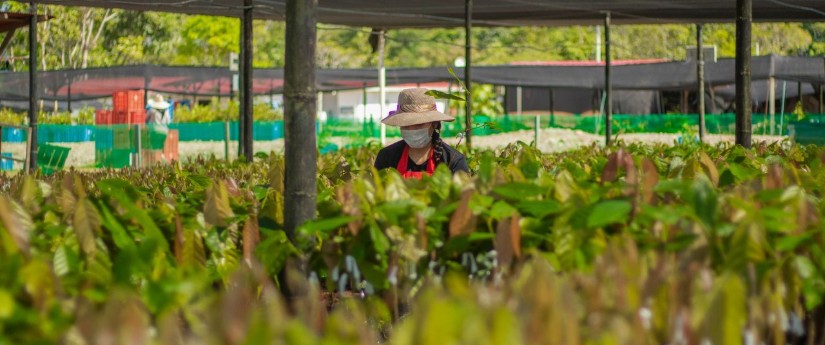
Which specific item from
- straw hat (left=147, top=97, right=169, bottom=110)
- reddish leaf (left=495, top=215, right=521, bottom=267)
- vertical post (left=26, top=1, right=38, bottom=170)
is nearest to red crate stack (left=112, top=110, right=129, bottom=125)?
straw hat (left=147, top=97, right=169, bottom=110)

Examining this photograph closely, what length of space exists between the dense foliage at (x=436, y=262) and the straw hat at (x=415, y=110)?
2.13m

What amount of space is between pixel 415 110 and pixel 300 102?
10.0 ft

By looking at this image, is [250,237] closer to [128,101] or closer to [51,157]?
[51,157]

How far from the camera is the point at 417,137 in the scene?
7.85m

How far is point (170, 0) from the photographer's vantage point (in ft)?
65.2

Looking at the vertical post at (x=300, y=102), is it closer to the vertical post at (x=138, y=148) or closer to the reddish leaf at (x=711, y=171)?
the reddish leaf at (x=711, y=171)

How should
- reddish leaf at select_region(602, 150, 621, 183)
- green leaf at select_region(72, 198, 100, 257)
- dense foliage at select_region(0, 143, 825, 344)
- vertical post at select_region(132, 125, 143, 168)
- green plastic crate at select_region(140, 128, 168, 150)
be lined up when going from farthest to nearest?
green plastic crate at select_region(140, 128, 168, 150)
vertical post at select_region(132, 125, 143, 168)
reddish leaf at select_region(602, 150, 621, 183)
green leaf at select_region(72, 198, 100, 257)
dense foliage at select_region(0, 143, 825, 344)

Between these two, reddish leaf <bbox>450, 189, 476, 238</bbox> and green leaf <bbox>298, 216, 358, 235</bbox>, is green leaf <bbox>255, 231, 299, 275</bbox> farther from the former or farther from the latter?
reddish leaf <bbox>450, 189, 476, 238</bbox>

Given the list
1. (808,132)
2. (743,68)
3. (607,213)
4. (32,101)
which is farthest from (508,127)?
(607,213)

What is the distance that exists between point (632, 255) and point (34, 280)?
5.04 feet

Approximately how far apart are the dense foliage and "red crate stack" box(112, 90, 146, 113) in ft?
99.0

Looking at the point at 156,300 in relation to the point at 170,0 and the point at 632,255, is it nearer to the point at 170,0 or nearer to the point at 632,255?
the point at 632,255

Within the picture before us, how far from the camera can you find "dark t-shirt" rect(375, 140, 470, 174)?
25.7 feet

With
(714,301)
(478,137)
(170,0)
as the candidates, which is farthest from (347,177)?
(478,137)
